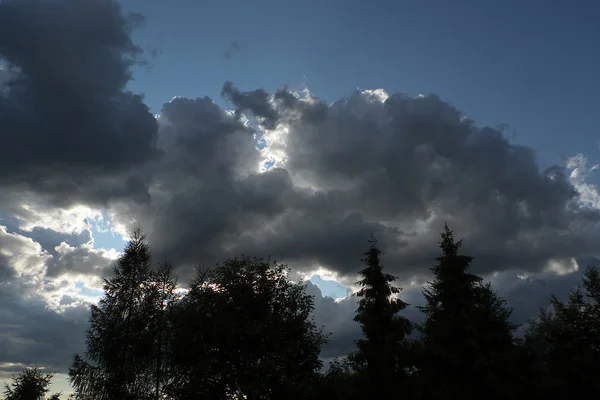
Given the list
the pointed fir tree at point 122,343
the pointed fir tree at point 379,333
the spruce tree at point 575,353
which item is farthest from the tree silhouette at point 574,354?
the pointed fir tree at point 122,343

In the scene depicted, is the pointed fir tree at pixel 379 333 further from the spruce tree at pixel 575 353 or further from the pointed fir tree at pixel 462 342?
the spruce tree at pixel 575 353

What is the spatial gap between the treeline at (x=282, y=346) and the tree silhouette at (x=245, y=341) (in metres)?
0.08

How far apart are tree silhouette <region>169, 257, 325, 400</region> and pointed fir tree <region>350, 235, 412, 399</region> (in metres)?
4.11

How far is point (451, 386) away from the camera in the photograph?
28.2 metres

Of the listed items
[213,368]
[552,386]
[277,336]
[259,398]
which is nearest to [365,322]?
[277,336]

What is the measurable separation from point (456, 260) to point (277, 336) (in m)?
14.4

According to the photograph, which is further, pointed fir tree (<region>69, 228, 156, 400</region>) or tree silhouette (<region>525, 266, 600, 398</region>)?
tree silhouette (<region>525, 266, 600, 398</region>)

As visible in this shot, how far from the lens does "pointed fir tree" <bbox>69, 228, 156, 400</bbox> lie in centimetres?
2711

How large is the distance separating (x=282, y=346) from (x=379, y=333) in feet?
24.4

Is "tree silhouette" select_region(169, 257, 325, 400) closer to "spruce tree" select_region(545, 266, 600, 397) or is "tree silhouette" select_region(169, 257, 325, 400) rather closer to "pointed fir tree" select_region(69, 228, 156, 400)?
"pointed fir tree" select_region(69, 228, 156, 400)

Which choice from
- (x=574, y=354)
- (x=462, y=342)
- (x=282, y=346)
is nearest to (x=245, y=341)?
(x=282, y=346)

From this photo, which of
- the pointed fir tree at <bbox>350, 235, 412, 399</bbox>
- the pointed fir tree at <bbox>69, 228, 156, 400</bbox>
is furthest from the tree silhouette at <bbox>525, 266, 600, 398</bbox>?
the pointed fir tree at <bbox>69, 228, 156, 400</bbox>

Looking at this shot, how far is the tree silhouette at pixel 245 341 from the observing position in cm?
2959

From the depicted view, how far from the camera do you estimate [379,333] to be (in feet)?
105
